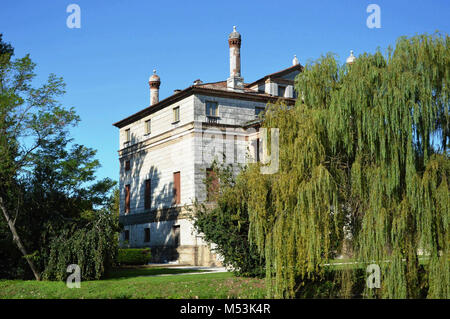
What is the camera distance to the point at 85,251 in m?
20.1

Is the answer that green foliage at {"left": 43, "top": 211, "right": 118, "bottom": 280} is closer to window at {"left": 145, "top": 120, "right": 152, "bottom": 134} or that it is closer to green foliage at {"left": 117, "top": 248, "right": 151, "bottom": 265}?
green foliage at {"left": 117, "top": 248, "right": 151, "bottom": 265}

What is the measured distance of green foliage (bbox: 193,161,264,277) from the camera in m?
18.8

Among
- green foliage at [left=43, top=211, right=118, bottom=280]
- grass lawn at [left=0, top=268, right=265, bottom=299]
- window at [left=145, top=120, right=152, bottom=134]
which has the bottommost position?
grass lawn at [left=0, top=268, right=265, bottom=299]

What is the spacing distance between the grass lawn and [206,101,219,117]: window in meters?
14.3

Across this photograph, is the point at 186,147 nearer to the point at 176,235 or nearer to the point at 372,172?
the point at 176,235

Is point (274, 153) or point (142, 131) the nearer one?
point (274, 153)

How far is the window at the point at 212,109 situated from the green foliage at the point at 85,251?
1248 centimetres

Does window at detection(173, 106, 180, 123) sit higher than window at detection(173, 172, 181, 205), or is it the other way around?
window at detection(173, 106, 180, 123)

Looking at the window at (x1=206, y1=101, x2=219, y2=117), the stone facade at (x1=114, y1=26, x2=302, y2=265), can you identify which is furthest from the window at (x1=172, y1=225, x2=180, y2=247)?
the window at (x1=206, y1=101, x2=219, y2=117)

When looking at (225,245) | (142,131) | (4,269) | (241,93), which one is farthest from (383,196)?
(142,131)

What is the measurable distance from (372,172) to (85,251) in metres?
12.3
